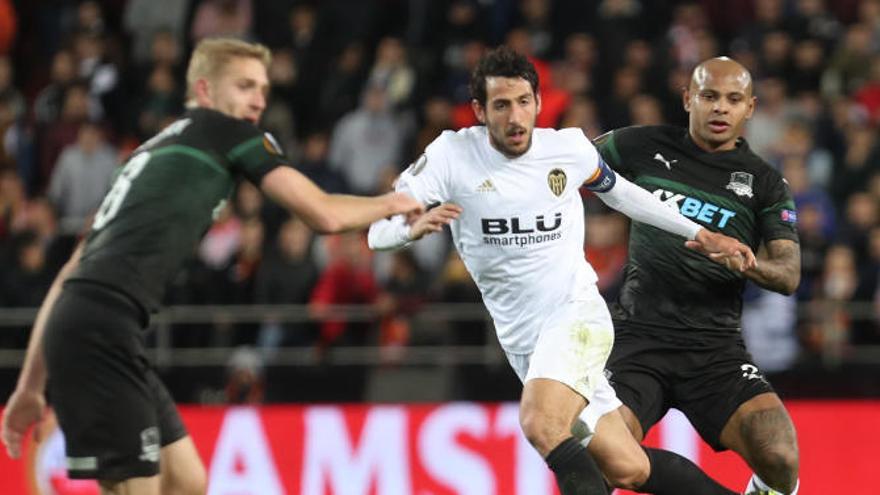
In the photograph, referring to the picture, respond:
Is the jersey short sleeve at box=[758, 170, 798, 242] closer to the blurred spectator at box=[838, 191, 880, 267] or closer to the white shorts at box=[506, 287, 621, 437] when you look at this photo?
the white shorts at box=[506, 287, 621, 437]

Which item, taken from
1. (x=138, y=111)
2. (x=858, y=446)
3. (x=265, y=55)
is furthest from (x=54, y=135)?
(x=265, y=55)

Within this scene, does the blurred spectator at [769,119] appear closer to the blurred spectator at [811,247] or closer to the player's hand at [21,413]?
the blurred spectator at [811,247]

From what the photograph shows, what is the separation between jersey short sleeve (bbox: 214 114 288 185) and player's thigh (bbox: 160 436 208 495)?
46.5 inches

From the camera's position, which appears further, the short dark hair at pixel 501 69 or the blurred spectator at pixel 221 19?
the blurred spectator at pixel 221 19

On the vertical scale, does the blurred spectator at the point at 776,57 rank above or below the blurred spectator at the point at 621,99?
above

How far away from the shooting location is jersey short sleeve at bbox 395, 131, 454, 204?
6.85 m

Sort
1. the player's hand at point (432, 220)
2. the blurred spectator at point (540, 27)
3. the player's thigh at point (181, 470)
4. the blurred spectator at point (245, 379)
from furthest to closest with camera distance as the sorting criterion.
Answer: the blurred spectator at point (540, 27)
the blurred spectator at point (245, 379)
the player's thigh at point (181, 470)
the player's hand at point (432, 220)

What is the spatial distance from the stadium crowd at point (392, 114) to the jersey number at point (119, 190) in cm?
629

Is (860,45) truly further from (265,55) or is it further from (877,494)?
(265,55)

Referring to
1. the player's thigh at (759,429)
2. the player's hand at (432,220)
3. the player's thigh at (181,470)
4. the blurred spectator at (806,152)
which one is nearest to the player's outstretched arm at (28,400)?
the player's thigh at (181,470)

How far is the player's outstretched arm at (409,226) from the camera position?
6.25m

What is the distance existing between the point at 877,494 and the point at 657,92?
471 centimetres

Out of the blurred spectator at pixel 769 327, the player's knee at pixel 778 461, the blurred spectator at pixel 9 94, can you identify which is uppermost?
the blurred spectator at pixel 9 94

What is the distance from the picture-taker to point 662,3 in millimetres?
14750
